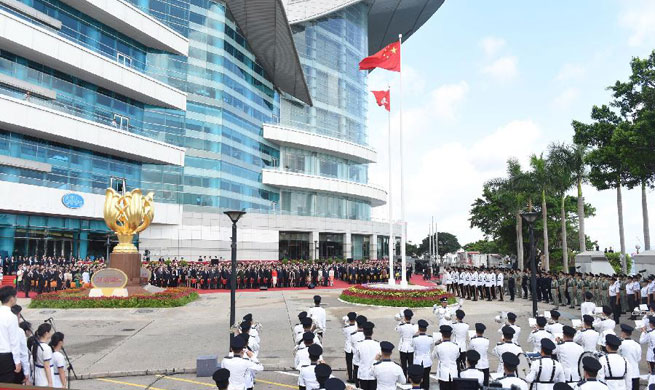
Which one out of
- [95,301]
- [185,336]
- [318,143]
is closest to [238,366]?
[185,336]

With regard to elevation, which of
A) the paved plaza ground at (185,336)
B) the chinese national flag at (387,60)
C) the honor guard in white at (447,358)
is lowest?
the paved plaza ground at (185,336)

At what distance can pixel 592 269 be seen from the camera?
34000 mm

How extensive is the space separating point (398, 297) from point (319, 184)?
34.9 m

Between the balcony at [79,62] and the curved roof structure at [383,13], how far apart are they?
2121cm

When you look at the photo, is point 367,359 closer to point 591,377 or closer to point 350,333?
point 350,333

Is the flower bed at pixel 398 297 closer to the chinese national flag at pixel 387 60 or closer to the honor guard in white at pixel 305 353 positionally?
the chinese national flag at pixel 387 60

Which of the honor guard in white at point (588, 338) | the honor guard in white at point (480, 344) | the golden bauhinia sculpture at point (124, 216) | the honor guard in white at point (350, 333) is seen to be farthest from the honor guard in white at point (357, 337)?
the golden bauhinia sculpture at point (124, 216)

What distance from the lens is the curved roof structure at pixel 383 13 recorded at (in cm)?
5638

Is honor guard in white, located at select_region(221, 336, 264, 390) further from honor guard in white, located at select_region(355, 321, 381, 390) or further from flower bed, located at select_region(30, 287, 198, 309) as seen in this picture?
flower bed, located at select_region(30, 287, 198, 309)

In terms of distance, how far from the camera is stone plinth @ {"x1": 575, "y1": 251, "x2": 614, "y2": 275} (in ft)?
112

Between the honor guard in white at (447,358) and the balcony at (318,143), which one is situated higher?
the balcony at (318,143)

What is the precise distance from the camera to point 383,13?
7200 centimetres

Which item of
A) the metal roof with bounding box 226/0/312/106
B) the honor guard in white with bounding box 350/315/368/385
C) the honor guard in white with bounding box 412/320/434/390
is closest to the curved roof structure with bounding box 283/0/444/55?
the metal roof with bounding box 226/0/312/106

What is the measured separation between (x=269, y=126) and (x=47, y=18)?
2402 cm
